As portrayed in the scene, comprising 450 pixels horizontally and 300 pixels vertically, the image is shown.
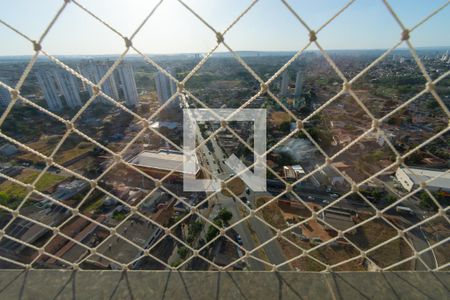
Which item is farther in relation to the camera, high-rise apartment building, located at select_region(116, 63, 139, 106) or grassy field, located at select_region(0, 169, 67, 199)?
high-rise apartment building, located at select_region(116, 63, 139, 106)

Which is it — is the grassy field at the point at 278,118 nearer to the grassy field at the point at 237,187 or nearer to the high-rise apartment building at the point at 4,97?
the grassy field at the point at 237,187

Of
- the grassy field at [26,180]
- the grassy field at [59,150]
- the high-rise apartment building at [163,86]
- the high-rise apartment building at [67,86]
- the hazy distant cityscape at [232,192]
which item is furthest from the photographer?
the high-rise apartment building at [67,86]

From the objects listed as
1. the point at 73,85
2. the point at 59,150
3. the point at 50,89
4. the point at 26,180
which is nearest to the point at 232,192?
the point at 26,180

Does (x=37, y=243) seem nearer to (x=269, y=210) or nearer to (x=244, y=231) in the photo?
(x=244, y=231)

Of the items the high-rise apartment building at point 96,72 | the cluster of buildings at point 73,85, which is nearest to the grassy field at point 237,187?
the cluster of buildings at point 73,85

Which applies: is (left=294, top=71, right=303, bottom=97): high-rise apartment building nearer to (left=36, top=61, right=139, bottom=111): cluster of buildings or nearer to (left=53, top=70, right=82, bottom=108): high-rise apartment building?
(left=36, top=61, right=139, bottom=111): cluster of buildings

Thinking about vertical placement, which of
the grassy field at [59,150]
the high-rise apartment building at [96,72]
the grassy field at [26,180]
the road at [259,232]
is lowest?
the road at [259,232]

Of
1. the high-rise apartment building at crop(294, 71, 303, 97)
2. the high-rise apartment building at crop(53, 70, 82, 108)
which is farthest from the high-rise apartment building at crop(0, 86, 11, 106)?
the high-rise apartment building at crop(294, 71, 303, 97)
